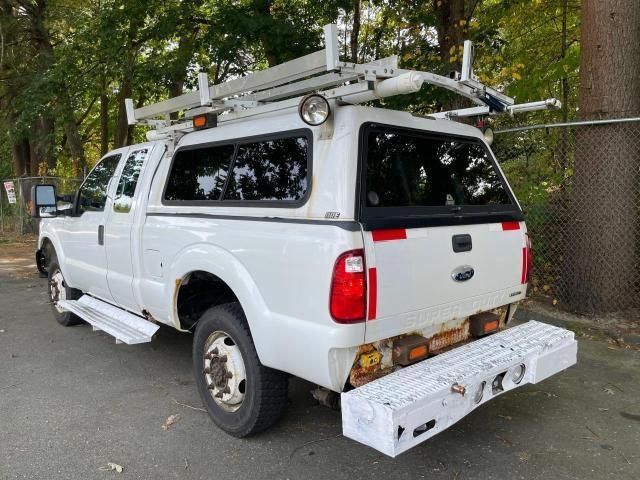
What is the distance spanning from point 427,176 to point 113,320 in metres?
3.13

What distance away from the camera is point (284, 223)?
3055mm

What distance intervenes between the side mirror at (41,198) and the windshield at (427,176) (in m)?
3.95

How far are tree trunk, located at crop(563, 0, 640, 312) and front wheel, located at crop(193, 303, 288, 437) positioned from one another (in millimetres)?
4060

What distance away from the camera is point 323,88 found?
3.42m

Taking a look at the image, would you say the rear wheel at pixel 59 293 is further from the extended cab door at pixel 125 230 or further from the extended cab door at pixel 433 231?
the extended cab door at pixel 433 231

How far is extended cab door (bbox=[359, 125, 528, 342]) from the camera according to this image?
2.87 m

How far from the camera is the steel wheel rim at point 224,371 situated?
3.42 meters

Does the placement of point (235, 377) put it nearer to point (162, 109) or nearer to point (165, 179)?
point (165, 179)

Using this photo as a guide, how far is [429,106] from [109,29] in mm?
5834

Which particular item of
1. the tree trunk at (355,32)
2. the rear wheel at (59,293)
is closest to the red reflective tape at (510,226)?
the rear wheel at (59,293)

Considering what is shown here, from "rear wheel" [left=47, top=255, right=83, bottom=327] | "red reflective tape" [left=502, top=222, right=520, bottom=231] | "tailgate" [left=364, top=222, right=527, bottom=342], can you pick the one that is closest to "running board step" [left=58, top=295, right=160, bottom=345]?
"rear wheel" [left=47, top=255, right=83, bottom=327]

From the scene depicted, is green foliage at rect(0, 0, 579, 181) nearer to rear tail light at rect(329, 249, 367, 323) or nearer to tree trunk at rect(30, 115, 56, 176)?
tree trunk at rect(30, 115, 56, 176)

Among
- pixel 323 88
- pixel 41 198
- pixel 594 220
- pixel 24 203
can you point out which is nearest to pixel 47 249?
pixel 41 198

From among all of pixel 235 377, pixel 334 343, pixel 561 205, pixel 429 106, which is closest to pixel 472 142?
pixel 334 343
